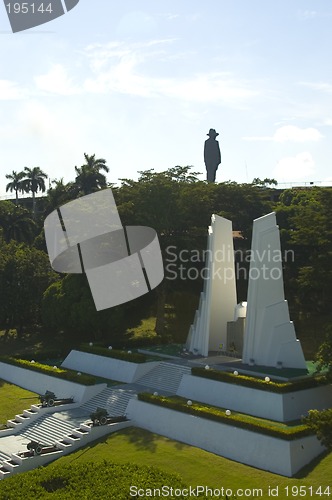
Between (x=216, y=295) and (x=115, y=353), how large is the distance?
5.68 meters

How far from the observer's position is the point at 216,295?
2684 cm

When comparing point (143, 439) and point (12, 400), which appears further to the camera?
point (12, 400)

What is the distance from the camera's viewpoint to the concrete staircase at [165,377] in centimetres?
2375

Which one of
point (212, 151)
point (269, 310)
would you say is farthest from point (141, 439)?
point (212, 151)

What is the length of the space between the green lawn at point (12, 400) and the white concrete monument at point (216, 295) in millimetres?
8242

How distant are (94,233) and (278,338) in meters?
15.0

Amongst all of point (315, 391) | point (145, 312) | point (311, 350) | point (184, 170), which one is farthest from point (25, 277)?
point (315, 391)

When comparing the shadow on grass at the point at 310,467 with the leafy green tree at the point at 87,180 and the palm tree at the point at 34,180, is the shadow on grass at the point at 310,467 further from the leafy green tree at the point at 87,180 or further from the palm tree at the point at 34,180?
the palm tree at the point at 34,180

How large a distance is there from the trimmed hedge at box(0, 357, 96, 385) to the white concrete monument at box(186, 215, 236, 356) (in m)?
5.75

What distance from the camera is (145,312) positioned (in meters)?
39.2

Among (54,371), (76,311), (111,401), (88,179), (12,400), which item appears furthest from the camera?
(88,179)

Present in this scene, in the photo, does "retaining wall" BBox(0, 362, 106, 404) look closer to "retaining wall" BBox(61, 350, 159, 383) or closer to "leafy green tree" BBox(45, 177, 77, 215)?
"retaining wall" BBox(61, 350, 159, 383)

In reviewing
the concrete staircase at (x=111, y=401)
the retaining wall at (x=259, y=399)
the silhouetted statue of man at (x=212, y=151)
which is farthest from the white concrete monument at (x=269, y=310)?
the silhouetted statue of man at (x=212, y=151)

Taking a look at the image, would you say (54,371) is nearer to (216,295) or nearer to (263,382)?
(216,295)
